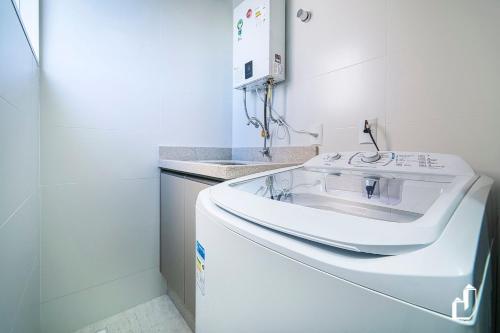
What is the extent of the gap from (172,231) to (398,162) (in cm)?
135

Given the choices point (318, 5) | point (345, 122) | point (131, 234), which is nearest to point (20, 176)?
point (131, 234)

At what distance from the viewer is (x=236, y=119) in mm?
2121

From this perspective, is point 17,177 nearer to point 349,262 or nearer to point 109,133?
point 109,133

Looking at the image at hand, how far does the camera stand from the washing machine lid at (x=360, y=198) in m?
0.35

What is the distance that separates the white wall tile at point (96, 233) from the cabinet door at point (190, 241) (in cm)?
57

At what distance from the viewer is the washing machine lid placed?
1.14 feet

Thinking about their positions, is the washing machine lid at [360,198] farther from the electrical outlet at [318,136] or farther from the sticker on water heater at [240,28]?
the sticker on water heater at [240,28]

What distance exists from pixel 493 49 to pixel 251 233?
108cm

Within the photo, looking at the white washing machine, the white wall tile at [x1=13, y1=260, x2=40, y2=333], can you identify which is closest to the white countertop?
the white washing machine

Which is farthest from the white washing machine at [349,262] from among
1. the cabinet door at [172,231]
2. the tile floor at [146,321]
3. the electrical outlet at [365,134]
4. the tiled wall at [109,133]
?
the tiled wall at [109,133]

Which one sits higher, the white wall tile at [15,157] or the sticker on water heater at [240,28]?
the sticker on water heater at [240,28]

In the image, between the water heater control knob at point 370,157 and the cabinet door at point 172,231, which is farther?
the cabinet door at point 172,231

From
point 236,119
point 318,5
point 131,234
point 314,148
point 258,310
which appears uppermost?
point 318,5

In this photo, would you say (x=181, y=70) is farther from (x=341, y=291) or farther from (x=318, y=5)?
(x=341, y=291)
